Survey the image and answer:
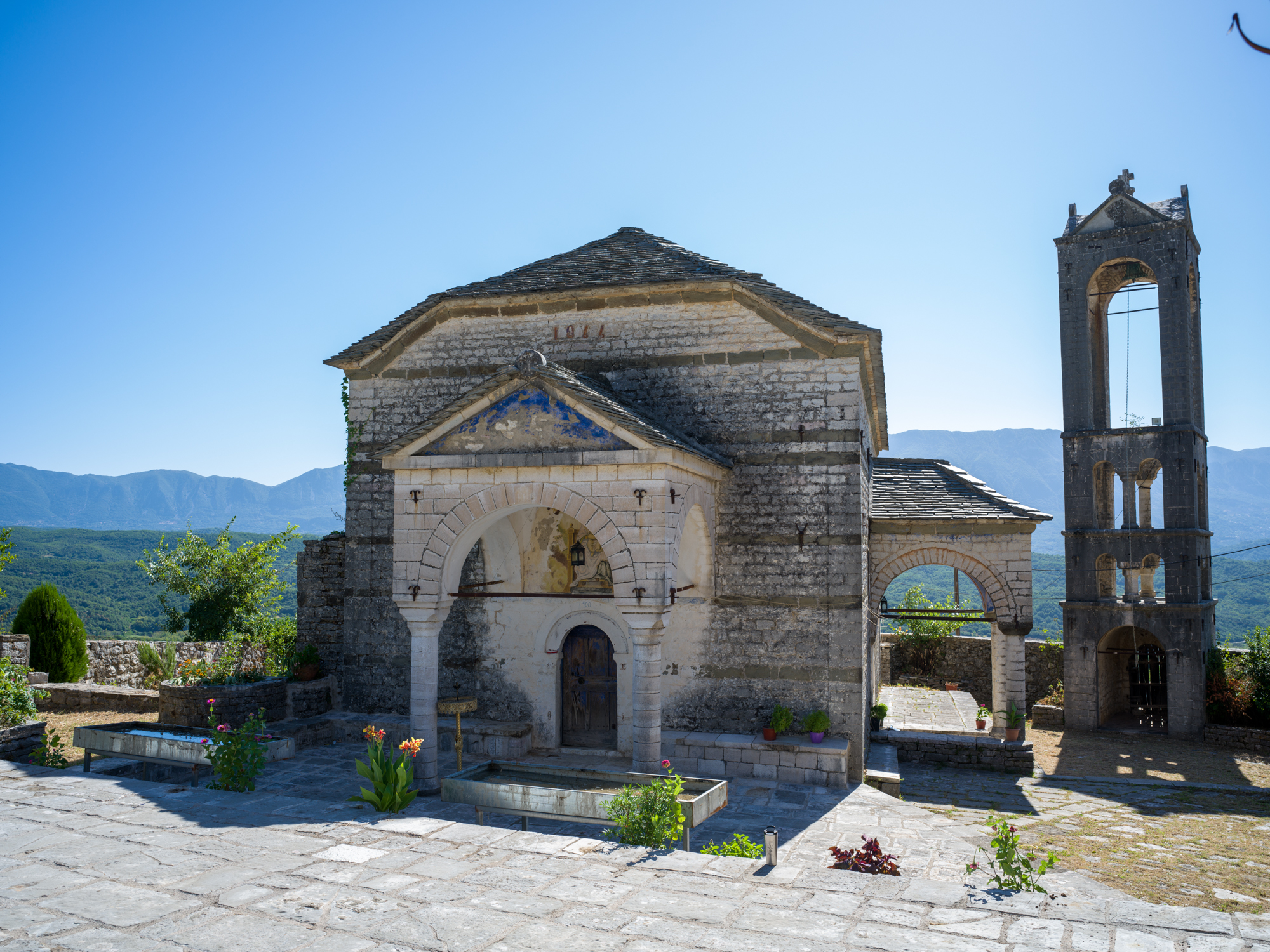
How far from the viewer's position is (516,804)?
24.4ft

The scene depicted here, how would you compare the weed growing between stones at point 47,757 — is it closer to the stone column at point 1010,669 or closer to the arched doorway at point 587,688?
the arched doorway at point 587,688

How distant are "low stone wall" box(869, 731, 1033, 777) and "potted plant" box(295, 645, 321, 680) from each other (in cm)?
888

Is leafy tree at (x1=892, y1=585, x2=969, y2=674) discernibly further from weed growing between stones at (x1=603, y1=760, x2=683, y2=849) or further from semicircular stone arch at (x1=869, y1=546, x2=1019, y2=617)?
weed growing between stones at (x1=603, y1=760, x2=683, y2=849)

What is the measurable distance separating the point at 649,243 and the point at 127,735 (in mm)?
9813

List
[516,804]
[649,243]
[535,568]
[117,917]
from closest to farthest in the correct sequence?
[117,917], [516,804], [535,568], [649,243]

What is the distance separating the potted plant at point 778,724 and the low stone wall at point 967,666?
35.3ft

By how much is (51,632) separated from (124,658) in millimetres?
1593

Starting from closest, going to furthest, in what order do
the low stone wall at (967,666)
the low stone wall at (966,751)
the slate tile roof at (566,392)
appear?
the slate tile roof at (566,392)
the low stone wall at (966,751)
the low stone wall at (967,666)

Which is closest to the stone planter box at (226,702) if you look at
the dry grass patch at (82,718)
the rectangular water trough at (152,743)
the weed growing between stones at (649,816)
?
the dry grass patch at (82,718)

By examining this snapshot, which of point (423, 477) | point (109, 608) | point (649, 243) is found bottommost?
point (109, 608)

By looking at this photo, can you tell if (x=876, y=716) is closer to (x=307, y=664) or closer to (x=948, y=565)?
(x=948, y=565)

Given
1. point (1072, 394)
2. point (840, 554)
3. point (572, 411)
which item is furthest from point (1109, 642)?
point (572, 411)

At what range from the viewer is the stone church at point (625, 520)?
938cm

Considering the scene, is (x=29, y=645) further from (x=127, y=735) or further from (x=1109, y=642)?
(x=1109, y=642)
